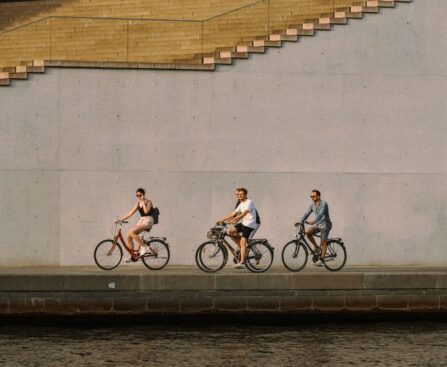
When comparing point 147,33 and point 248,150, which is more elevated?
point 147,33

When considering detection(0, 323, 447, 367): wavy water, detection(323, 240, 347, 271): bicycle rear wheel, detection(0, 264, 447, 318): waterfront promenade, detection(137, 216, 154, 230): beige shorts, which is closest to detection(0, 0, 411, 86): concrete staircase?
detection(137, 216, 154, 230): beige shorts

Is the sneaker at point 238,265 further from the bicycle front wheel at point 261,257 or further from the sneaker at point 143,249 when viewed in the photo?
the sneaker at point 143,249

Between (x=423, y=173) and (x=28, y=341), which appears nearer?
(x=28, y=341)

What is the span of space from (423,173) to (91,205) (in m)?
7.35

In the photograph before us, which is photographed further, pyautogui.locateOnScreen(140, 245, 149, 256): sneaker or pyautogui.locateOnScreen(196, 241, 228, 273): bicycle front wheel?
pyautogui.locateOnScreen(140, 245, 149, 256): sneaker

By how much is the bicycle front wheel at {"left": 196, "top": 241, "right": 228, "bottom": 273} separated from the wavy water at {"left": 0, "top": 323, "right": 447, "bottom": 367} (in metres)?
3.42

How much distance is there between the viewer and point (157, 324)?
18.4m

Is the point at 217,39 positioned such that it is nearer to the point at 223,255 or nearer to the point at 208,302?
the point at 223,255

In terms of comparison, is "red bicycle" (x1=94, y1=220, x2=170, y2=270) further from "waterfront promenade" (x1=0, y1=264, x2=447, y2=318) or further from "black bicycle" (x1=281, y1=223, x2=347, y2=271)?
"waterfront promenade" (x1=0, y1=264, x2=447, y2=318)

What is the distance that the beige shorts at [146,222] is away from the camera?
22.4 meters

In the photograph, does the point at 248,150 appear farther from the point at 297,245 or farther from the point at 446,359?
the point at 446,359

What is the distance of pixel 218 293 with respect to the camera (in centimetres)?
1912

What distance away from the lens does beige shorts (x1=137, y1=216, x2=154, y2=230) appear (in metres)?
22.4

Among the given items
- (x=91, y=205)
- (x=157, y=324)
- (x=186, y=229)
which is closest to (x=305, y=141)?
(x=186, y=229)
